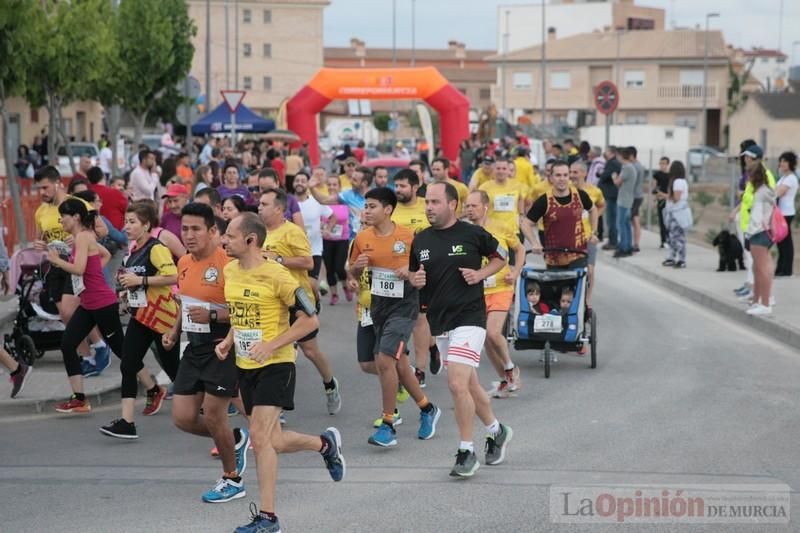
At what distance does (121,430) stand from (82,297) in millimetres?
1477

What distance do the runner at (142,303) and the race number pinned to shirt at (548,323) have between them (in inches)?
147

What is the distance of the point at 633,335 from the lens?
14.5 m

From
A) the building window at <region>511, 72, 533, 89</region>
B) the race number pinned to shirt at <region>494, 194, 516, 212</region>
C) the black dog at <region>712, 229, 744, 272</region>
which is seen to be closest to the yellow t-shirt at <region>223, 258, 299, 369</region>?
the race number pinned to shirt at <region>494, 194, 516, 212</region>

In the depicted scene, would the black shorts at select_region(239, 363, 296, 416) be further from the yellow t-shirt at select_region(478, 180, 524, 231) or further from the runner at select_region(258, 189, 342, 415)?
the yellow t-shirt at select_region(478, 180, 524, 231)

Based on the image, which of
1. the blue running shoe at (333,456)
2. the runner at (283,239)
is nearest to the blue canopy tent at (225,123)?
the runner at (283,239)

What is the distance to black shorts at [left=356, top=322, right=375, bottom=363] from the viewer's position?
9719 millimetres

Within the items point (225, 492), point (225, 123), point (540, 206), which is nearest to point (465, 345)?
point (225, 492)

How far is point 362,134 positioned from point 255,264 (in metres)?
72.8

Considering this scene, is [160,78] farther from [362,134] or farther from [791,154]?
[362,134]

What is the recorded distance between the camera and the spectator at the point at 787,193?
54.0 ft

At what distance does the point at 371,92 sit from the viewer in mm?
37375

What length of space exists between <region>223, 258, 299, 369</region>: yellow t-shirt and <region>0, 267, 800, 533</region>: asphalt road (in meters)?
0.92

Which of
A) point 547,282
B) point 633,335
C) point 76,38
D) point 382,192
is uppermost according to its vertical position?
point 76,38

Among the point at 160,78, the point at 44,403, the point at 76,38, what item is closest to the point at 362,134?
the point at 160,78
